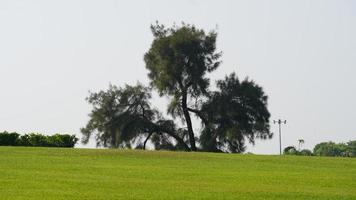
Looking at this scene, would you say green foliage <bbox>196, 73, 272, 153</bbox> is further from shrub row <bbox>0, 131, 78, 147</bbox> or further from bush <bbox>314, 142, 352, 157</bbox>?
bush <bbox>314, 142, 352, 157</bbox>

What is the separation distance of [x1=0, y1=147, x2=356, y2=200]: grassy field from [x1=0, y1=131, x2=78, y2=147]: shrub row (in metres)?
9.47

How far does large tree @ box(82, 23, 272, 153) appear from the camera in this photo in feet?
207

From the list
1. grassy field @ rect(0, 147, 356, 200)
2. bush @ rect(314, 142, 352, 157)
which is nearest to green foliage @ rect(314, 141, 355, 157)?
bush @ rect(314, 142, 352, 157)

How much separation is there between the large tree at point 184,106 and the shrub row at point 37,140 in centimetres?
1195

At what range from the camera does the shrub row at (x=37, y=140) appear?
47812mm

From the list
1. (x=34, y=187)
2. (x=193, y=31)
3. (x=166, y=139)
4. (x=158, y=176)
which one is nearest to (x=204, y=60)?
(x=193, y=31)

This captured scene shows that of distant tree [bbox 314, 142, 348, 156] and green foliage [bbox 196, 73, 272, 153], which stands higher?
distant tree [bbox 314, 142, 348, 156]

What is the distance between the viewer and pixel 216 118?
63.0 metres

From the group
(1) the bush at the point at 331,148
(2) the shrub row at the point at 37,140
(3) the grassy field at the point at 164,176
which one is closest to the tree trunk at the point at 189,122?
(2) the shrub row at the point at 37,140

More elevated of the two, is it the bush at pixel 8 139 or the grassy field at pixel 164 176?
the bush at pixel 8 139

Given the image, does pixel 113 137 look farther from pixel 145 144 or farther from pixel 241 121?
pixel 241 121

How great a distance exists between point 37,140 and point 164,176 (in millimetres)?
25272

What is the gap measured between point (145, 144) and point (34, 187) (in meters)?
43.2

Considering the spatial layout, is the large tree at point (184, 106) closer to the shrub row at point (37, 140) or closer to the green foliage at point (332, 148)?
the shrub row at point (37, 140)
